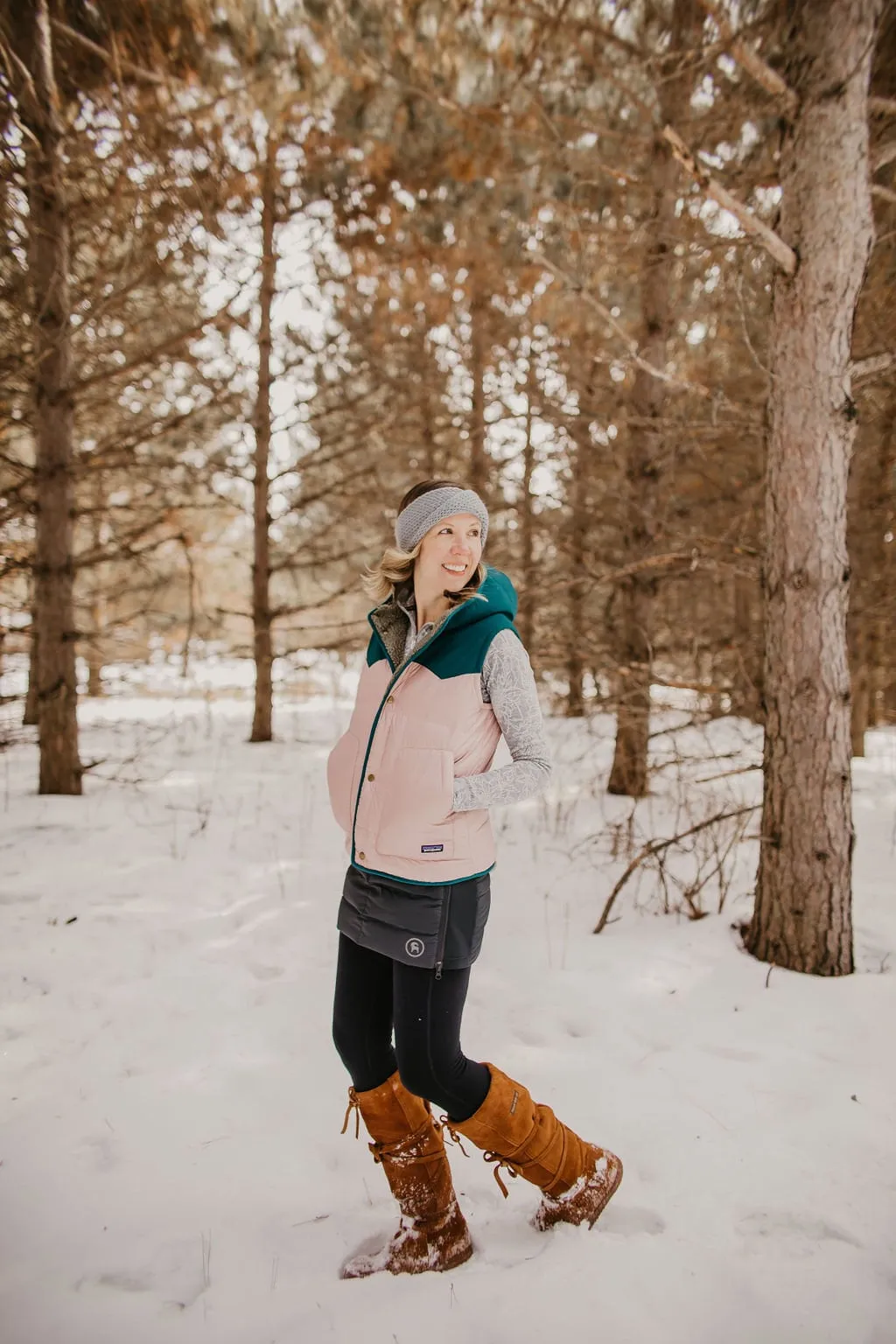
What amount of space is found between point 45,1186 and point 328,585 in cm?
2545

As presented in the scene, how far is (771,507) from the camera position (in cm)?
324

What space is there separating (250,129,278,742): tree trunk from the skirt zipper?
7286mm

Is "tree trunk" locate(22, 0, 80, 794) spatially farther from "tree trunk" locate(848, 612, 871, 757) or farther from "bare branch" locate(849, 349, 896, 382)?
"tree trunk" locate(848, 612, 871, 757)

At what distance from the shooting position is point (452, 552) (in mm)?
1991

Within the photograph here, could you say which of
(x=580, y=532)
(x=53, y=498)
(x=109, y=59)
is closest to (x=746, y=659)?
(x=580, y=532)

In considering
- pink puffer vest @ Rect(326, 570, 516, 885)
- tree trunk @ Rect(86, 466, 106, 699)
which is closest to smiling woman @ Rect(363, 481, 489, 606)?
pink puffer vest @ Rect(326, 570, 516, 885)

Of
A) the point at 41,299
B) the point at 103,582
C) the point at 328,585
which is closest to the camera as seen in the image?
the point at 41,299

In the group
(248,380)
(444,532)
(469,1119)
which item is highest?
(248,380)

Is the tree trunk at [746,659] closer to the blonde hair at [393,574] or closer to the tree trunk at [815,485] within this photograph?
the tree trunk at [815,485]

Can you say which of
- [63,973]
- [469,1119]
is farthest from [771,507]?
[63,973]

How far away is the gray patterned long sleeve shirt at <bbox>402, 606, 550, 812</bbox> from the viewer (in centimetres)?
175

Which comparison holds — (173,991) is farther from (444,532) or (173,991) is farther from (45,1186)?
(444,532)

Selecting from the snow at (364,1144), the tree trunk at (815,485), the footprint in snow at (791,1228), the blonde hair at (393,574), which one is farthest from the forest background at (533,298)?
the blonde hair at (393,574)

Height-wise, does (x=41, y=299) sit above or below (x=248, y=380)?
below
